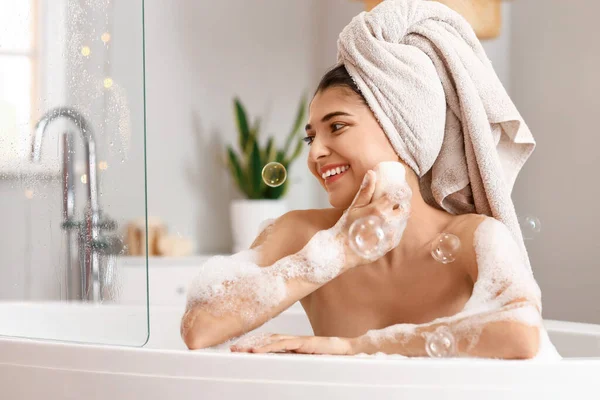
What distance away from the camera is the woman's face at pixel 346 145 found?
136cm

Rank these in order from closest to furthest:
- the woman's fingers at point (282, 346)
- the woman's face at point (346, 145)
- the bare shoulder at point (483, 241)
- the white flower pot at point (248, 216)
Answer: the woman's fingers at point (282, 346), the bare shoulder at point (483, 241), the woman's face at point (346, 145), the white flower pot at point (248, 216)

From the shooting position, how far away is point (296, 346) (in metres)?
1.14

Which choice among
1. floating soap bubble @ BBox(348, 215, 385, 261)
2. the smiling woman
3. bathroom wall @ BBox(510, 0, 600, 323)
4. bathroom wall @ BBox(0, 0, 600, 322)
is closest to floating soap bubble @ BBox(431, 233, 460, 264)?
the smiling woman

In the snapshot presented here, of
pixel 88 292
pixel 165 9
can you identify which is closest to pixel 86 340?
pixel 88 292

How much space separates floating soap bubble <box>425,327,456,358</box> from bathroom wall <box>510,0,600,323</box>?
1405mm

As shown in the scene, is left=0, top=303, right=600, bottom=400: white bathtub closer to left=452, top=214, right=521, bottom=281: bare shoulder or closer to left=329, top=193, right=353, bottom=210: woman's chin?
left=452, top=214, right=521, bottom=281: bare shoulder

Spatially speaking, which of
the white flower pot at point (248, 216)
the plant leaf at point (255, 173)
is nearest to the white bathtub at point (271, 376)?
the white flower pot at point (248, 216)

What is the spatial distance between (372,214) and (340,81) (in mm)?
274

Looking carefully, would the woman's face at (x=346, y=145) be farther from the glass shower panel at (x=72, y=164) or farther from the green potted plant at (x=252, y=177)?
the green potted plant at (x=252, y=177)

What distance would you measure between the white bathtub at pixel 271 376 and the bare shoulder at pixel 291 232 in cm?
38

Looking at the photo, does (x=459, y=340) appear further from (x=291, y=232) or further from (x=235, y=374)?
(x=291, y=232)

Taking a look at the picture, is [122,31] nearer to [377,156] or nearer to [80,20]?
[80,20]

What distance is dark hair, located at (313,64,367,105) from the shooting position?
4.55ft

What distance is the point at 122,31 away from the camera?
4.87 feet
